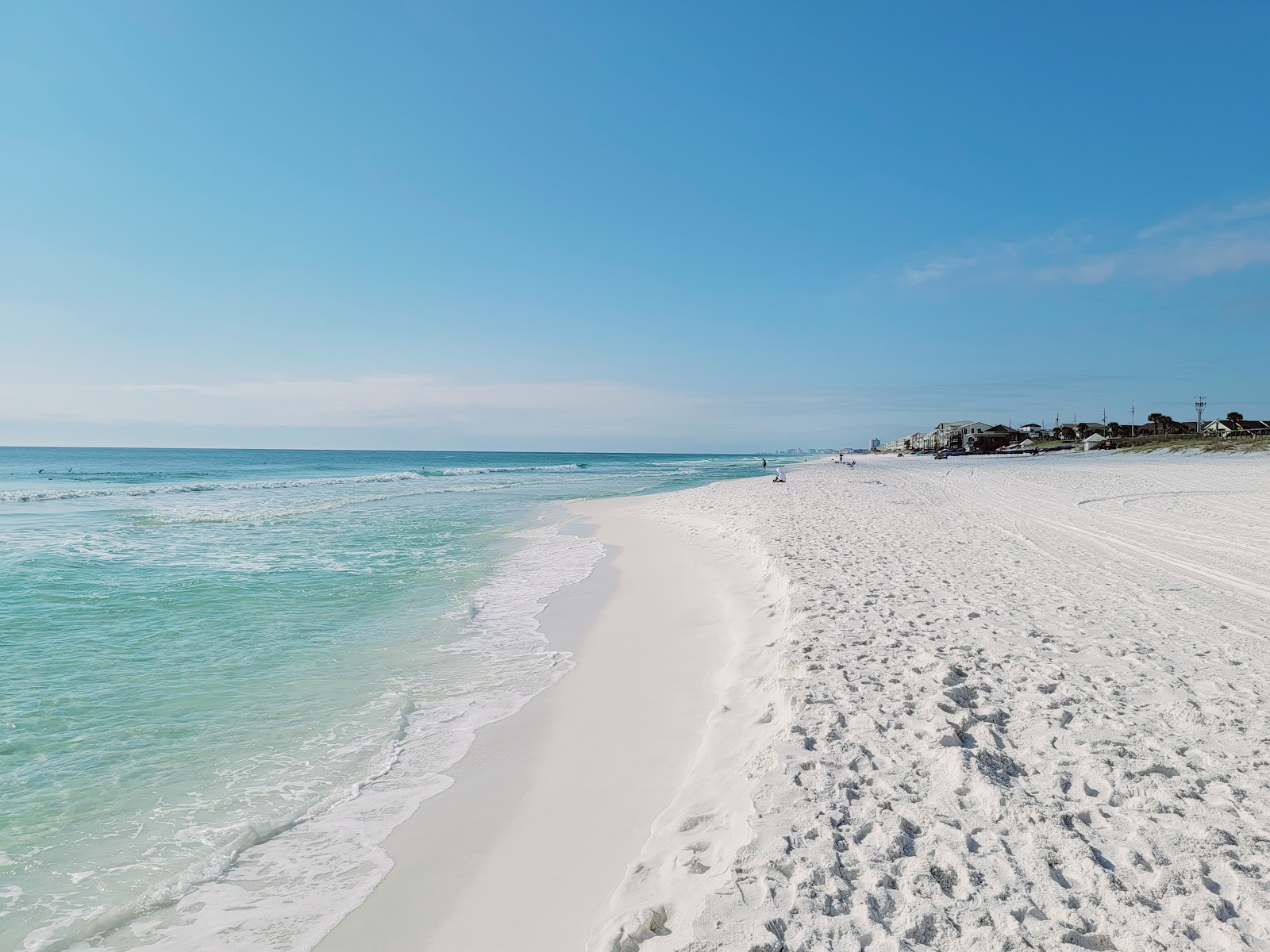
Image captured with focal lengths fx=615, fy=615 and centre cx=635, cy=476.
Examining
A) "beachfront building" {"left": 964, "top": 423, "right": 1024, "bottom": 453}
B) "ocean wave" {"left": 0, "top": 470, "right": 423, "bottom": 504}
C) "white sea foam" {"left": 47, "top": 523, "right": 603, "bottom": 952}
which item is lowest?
"white sea foam" {"left": 47, "top": 523, "right": 603, "bottom": 952}

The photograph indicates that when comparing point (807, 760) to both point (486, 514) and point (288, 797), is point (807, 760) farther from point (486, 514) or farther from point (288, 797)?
point (486, 514)

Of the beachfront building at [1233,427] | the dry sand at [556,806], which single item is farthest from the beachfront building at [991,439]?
the dry sand at [556,806]

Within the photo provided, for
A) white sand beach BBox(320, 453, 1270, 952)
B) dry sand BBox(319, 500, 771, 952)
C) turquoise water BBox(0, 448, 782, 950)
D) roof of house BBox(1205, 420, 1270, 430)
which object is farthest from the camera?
roof of house BBox(1205, 420, 1270, 430)

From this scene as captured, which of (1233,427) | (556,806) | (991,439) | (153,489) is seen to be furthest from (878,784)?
(991,439)

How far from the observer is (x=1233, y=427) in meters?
76.9

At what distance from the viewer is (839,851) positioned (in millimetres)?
3219

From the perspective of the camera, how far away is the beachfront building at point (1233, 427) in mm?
72812

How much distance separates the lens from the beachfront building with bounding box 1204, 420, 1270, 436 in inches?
2867

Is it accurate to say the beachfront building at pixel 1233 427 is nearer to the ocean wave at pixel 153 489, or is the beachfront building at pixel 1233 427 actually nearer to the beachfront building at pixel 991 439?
the beachfront building at pixel 991 439

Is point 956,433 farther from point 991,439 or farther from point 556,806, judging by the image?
point 556,806

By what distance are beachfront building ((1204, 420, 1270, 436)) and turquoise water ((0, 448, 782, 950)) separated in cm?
9265

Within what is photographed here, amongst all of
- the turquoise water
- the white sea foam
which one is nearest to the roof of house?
the turquoise water

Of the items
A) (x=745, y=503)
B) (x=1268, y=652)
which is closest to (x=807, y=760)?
(x=1268, y=652)

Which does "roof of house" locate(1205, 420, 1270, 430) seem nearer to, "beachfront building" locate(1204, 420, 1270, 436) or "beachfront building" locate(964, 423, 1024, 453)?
"beachfront building" locate(1204, 420, 1270, 436)
